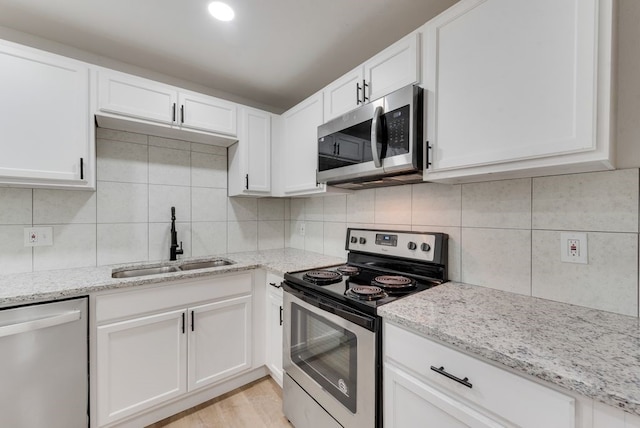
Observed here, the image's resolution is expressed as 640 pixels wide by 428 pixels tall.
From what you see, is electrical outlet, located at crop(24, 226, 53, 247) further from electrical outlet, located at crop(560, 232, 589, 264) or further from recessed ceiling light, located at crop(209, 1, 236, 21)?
electrical outlet, located at crop(560, 232, 589, 264)

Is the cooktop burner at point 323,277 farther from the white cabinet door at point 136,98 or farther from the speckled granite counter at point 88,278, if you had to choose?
the white cabinet door at point 136,98

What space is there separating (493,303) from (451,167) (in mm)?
598

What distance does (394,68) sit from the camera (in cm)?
140

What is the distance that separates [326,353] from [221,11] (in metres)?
1.89

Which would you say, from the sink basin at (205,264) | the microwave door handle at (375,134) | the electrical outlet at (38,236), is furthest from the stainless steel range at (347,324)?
the electrical outlet at (38,236)

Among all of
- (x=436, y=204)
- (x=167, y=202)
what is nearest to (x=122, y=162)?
(x=167, y=202)

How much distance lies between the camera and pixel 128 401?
1551mm

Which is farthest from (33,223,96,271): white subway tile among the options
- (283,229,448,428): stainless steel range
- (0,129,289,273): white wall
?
(283,229,448,428): stainless steel range

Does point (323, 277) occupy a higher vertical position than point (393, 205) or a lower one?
lower

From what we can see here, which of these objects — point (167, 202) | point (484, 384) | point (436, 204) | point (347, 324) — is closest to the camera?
point (484, 384)

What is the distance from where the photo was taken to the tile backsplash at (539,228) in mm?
1000

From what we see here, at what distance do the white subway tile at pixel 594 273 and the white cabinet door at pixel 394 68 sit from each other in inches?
37.2

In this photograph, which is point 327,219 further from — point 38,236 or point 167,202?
point 38,236

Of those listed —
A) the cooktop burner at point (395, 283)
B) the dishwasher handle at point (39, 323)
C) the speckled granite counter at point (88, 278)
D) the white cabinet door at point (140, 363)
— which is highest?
the cooktop burner at point (395, 283)
